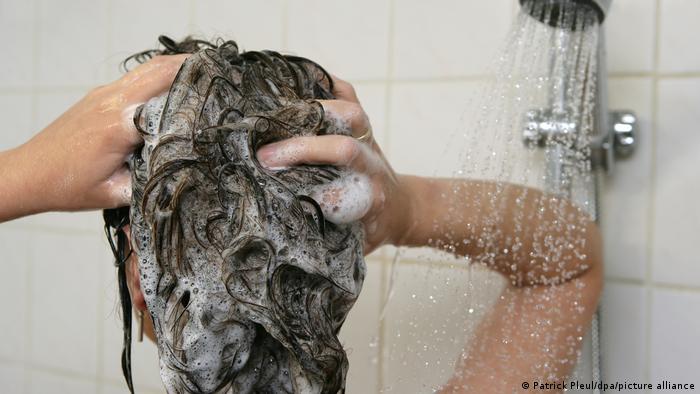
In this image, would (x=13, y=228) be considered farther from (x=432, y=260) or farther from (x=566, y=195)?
(x=566, y=195)

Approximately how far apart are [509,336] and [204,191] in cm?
41

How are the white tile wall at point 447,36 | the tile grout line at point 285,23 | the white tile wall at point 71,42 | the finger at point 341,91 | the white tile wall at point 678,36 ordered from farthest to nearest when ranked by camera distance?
1. the white tile wall at point 71,42
2. the tile grout line at point 285,23
3. the white tile wall at point 447,36
4. the white tile wall at point 678,36
5. the finger at point 341,91

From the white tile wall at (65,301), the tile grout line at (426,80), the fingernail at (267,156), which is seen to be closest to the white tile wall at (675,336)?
the tile grout line at (426,80)

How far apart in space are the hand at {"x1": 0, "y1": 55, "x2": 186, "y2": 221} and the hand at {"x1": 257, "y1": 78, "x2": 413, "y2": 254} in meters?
0.11

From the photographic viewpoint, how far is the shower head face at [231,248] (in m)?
0.46

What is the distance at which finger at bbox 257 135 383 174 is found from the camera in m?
0.48

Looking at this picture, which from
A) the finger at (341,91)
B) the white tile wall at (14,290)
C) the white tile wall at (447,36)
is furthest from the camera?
the white tile wall at (14,290)

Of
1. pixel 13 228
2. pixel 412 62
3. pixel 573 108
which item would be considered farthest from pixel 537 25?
pixel 13 228

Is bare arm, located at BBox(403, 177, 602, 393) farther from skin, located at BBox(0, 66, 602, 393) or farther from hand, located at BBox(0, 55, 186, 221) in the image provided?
hand, located at BBox(0, 55, 186, 221)

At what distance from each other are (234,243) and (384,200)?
0.52ft

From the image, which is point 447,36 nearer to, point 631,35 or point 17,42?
point 631,35

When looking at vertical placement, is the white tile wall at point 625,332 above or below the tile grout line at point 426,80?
below

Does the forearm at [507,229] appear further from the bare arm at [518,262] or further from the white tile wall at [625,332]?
the white tile wall at [625,332]

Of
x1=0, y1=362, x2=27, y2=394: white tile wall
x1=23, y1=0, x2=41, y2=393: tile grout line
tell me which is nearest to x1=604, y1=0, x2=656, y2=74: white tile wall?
x1=23, y1=0, x2=41, y2=393: tile grout line
